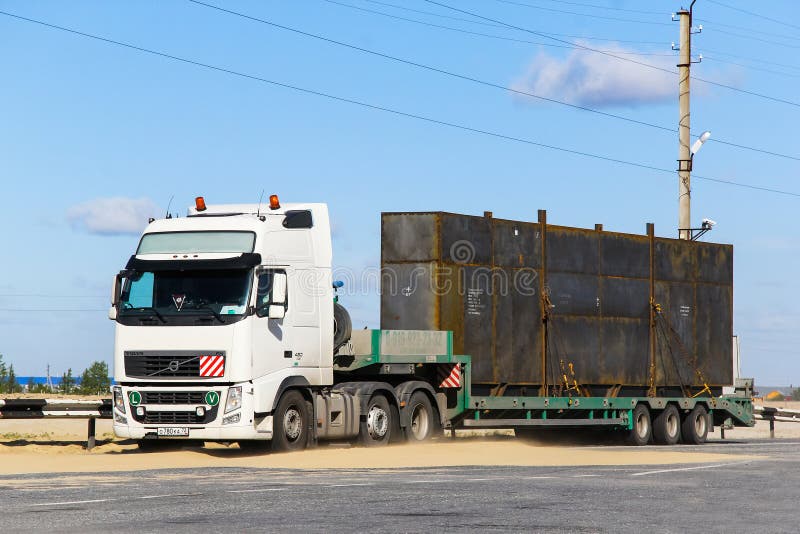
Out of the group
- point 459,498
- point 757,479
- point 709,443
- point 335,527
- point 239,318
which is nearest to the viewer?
point 335,527

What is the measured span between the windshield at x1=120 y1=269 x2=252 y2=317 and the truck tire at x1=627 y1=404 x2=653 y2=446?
1252 centimetres

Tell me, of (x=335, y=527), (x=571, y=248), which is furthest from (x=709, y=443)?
(x=335, y=527)

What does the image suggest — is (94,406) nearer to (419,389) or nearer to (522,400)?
(419,389)

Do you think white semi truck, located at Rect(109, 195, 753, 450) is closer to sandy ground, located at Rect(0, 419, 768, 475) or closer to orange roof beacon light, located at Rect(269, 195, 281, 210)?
orange roof beacon light, located at Rect(269, 195, 281, 210)

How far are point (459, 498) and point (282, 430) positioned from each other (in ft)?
28.1

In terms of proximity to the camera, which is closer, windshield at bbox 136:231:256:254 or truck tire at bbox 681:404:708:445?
windshield at bbox 136:231:256:254

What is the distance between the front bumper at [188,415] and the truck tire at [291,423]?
0.96ft

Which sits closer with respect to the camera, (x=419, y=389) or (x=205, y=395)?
(x=205, y=395)

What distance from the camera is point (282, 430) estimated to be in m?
21.9

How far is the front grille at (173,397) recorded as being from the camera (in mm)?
21109

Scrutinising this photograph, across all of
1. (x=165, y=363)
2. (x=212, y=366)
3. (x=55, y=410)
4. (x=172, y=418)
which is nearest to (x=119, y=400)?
(x=172, y=418)

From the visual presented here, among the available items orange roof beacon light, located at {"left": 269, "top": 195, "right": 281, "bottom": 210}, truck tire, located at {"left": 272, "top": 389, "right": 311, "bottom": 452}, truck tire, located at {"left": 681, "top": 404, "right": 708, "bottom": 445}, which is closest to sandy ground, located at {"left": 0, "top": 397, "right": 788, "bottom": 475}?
truck tire, located at {"left": 272, "top": 389, "right": 311, "bottom": 452}

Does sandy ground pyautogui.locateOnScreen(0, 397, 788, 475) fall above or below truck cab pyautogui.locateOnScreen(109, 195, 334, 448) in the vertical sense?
below

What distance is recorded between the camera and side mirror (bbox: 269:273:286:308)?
21.0 metres
